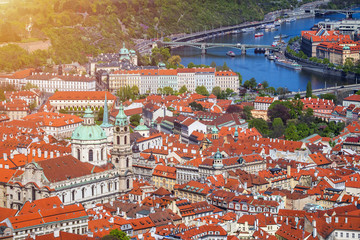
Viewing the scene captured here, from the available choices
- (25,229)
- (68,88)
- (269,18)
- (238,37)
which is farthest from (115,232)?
(269,18)

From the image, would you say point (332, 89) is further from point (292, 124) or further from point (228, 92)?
point (292, 124)

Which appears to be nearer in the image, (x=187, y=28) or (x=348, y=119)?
(x=348, y=119)

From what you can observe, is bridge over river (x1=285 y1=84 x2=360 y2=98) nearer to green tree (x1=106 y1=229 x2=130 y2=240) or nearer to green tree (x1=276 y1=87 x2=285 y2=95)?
green tree (x1=276 y1=87 x2=285 y2=95)

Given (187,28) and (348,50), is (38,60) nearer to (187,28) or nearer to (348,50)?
(348,50)

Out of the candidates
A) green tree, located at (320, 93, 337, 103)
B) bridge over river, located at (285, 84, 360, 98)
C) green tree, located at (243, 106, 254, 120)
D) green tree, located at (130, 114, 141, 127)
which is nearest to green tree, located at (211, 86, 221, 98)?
bridge over river, located at (285, 84, 360, 98)

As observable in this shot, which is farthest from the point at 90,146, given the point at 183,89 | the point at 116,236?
Answer: the point at 183,89

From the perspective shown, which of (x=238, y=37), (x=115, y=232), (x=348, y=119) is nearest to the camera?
(x=115, y=232)

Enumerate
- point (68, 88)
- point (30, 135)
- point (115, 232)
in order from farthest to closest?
point (68, 88), point (30, 135), point (115, 232)

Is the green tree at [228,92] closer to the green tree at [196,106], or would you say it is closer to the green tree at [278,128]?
the green tree at [196,106]
